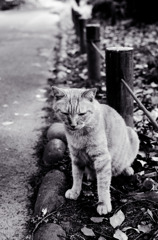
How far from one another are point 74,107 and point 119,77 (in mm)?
999

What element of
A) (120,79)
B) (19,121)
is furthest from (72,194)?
(19,121)

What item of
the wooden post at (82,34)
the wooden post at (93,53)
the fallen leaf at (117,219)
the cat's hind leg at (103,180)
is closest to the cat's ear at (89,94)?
the cat's hind leg at (103,180)

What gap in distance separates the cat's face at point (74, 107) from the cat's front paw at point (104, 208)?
0.63 meters

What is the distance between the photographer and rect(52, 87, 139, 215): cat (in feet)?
7.61

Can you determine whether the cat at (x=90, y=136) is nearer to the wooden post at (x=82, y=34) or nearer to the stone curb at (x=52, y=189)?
the stone curb at (x=52, y=189)

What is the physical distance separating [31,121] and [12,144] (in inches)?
26.0

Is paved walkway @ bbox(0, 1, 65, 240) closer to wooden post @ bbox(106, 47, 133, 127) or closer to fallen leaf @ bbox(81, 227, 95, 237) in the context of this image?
fallen leaf @ bbox(81, 227, 95, 237)

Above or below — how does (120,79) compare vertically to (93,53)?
above

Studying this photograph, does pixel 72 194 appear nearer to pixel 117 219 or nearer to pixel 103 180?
pixel 103 180

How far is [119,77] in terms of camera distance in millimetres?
3125

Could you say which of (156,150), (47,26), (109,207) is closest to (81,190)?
(109,207)

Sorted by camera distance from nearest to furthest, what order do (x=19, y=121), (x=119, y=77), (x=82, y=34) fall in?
(x=119, y=77), (x=19, y=121), (x=82, y=34)

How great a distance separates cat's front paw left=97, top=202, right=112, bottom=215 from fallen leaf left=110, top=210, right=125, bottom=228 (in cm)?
8

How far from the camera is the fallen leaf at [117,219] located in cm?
227
